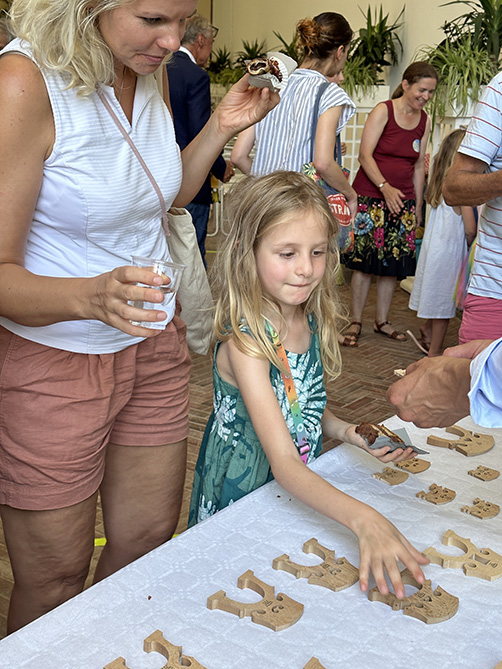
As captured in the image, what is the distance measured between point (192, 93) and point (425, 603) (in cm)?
386

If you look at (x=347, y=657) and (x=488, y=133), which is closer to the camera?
(x=347, y=657)

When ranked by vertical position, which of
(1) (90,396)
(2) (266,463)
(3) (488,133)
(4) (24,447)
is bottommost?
(2) (266,463)

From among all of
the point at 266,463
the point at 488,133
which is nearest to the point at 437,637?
the point at 266,463

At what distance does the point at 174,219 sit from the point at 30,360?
23.0 inches

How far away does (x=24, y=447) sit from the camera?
5.56ft

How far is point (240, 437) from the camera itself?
2137 millimetres

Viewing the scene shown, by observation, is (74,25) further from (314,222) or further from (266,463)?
(266,463)

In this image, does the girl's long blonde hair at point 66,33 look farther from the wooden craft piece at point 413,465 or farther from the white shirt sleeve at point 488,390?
the wooden craft piece at point 413,465

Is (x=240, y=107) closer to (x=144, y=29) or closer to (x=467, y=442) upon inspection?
(x=144, y=29)

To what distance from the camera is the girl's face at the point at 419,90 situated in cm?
566

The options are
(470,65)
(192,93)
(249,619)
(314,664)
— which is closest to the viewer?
(314,664)

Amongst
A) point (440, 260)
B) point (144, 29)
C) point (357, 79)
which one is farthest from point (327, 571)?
point (357, 79)

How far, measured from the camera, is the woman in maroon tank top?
19.5 feet

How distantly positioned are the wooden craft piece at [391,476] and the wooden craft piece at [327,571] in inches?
16.2
